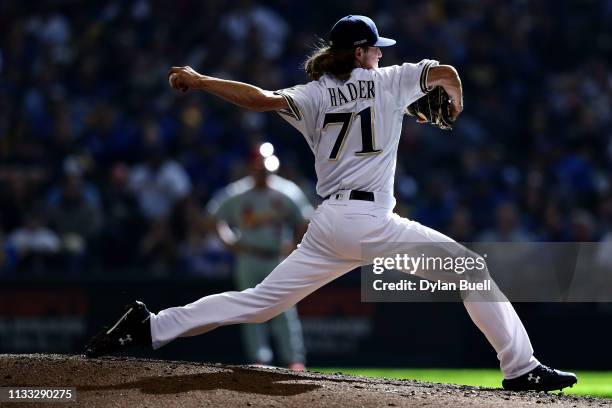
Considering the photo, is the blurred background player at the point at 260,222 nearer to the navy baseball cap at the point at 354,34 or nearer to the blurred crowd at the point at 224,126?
the blurred crowd at the point at 224,126

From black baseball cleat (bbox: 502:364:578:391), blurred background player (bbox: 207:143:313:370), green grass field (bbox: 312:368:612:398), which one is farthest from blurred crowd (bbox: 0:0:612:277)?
black baseball cleat (bbox: 502:364:578:391)

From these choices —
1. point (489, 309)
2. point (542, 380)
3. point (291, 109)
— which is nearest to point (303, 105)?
point (291, 109)

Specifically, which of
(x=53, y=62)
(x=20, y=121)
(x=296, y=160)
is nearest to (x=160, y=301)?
(x=296, y=160)

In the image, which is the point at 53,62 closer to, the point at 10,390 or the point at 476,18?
the point at 476,18

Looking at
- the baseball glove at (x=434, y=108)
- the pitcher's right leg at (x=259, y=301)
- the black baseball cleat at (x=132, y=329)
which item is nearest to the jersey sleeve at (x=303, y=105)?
the baseball glove at (x=434, y=108)

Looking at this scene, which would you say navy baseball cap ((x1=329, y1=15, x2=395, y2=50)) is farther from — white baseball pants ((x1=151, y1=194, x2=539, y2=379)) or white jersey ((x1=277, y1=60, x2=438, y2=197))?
white baseball pants ((x1=151, y1=194, x2=539, y2=379))

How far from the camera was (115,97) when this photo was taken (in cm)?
1526

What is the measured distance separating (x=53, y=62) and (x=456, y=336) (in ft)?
24.3

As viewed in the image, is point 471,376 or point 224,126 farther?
point 224,126

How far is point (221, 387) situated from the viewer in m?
5.78

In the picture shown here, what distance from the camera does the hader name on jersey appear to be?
6.14 metres

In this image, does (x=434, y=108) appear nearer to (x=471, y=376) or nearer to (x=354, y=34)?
(x=354, y=34)

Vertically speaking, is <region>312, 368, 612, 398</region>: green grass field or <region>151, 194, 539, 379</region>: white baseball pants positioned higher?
<region>151, 194, 539, 379</region>: white baseball pants

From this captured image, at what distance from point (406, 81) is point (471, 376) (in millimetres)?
5252
